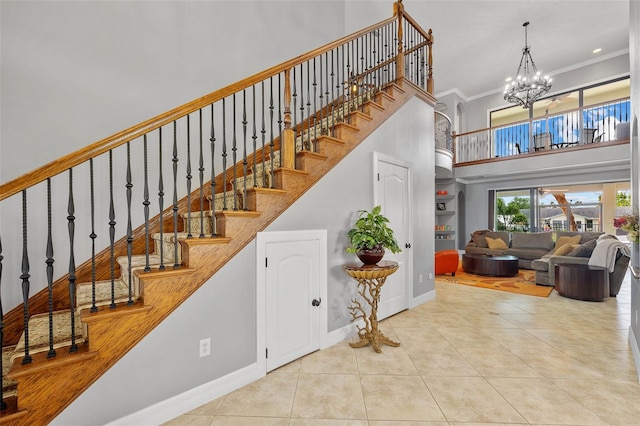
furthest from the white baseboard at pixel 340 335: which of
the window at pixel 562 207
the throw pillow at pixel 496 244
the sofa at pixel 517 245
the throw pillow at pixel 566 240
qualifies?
the window at pixel 562 207

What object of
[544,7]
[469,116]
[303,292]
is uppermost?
[544,7]

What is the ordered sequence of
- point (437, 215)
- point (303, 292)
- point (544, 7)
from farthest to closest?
point (437, 215) < point (544, 7) < point (303, 292)

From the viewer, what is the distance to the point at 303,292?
8.86ft

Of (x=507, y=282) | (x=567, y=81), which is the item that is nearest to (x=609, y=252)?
(x=507, y=282)

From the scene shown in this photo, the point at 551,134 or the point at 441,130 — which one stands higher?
the point at 551,134

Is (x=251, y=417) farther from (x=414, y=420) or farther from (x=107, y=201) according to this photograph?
(x=107, y=201)

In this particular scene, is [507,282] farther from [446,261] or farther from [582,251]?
[582,251]

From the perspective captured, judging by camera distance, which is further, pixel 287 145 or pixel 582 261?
pixel 582 261

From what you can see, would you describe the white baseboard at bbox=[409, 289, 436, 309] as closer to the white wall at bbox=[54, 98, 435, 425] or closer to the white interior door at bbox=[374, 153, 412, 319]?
the white interior door at bbox=[374, 153, 412, 319]

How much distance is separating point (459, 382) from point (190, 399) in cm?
202

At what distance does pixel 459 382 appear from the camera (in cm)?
230

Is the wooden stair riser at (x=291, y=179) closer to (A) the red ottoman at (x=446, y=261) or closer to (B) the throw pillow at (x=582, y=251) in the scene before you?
(A) the red ottoman at (x=446, y=261)

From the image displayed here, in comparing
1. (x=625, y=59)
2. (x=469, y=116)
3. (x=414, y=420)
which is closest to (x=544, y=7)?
(x=625, y=59)

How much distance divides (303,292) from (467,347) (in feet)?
5.78
